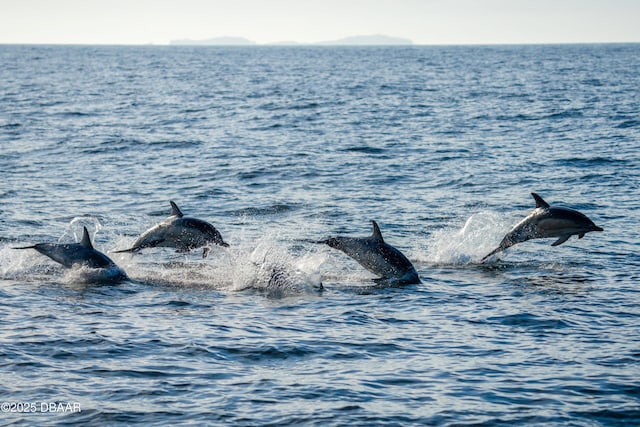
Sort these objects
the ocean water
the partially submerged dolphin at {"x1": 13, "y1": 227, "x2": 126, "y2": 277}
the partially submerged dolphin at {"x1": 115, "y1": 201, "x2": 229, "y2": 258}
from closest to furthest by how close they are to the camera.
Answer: the ocean water < the partially submerged dolphin at {"x1": 13, "y1": 227, "x2": 126, "y2": 277} < the partially submerged dolphin at {"x1": 115, "y1": 201, "x2": 229, "y2": 258}

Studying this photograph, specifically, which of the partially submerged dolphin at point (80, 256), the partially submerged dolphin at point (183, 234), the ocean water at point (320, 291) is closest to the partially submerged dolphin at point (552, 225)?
the ocean water at point (320, 291)

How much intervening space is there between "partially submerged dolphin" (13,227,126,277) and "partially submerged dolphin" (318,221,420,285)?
443 centimetres

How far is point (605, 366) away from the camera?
12.0m

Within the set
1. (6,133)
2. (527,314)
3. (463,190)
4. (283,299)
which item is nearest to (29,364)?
(283,299)

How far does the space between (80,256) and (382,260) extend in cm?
543

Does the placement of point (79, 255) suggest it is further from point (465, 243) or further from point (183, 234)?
point (465, 243)

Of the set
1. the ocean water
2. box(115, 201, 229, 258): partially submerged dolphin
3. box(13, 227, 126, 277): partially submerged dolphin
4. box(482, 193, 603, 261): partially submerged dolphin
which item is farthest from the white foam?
box(13, 227, 126, 277): partially submerged dolphin

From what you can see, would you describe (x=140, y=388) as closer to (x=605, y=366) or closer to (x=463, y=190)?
(x=605, y=366)

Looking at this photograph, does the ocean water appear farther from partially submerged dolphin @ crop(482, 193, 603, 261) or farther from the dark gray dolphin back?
partially submerged dolphin @ crop(482, 193, 603, 261)

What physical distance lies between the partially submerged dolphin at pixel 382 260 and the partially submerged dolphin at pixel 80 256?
4.43 m

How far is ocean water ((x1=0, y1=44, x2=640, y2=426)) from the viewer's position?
10.9 meters

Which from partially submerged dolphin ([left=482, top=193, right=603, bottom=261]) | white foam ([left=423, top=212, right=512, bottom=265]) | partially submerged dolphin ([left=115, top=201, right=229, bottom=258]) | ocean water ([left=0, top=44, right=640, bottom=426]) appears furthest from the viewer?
white foam ([left=423, top=212, right=512, bottom=265])

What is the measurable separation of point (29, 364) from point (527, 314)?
7.37 m

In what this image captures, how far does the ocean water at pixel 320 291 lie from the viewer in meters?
10.9
